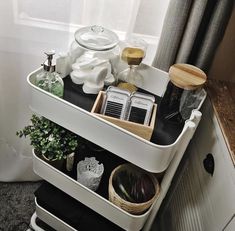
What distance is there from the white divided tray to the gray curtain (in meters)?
0.29

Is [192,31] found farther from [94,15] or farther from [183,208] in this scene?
[183,208]

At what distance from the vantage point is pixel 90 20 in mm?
983

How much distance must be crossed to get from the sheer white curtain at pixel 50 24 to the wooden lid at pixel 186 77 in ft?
0.71

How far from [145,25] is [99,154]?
19.7 inches

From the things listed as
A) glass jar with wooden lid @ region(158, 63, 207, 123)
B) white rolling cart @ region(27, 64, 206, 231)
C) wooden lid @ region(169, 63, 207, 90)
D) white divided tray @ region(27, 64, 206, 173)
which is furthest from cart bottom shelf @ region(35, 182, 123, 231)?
wooden lid @ region(169, 63, 207, 90)

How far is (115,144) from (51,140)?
0.79ft

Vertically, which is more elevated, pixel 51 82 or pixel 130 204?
pixel 51 82

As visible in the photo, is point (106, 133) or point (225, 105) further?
point (225, 105)

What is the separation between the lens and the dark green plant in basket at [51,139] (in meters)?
0.92

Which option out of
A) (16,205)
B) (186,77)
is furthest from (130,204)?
(16,205)

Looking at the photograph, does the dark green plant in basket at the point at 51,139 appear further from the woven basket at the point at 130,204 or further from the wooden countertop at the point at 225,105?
the wooden countertop at the point at 225,105

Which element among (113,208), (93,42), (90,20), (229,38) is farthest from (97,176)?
(229,38)

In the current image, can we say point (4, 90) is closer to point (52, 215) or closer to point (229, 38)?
point (52, 215)

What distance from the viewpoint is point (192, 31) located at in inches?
35.0
